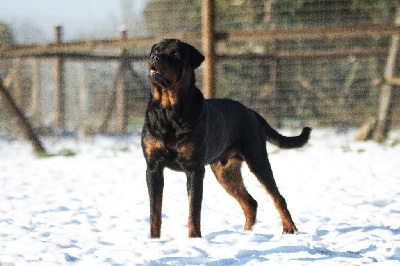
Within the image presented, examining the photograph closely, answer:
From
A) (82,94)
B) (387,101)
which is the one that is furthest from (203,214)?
(82,94)

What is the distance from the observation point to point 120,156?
6730mm

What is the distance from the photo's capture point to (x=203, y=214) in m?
3.66

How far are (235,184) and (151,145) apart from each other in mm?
779

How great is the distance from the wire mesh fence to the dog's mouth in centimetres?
499

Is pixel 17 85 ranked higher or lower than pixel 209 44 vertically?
lower

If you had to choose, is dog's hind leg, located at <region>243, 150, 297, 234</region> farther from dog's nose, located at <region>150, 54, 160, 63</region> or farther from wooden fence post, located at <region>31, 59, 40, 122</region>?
wooden fence post, located at <region>31, 59, 40, 122</region>

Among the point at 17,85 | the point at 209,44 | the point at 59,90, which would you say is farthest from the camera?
the point at 17,85

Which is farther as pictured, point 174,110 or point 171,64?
point 174,110

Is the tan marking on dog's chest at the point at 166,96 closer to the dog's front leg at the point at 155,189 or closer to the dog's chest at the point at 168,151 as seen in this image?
the dog's chest at the point at 168,151

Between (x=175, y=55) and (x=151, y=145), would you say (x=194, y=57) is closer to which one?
(x=175, y=55)

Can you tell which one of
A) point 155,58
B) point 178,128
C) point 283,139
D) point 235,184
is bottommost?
point 235,184

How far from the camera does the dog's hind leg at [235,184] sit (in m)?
3.28

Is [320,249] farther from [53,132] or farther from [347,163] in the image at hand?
[53,132]

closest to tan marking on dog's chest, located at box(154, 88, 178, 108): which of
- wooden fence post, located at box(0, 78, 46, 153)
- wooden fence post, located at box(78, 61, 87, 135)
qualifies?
wooden fence post, located at box(0, 78, 46, 153)
